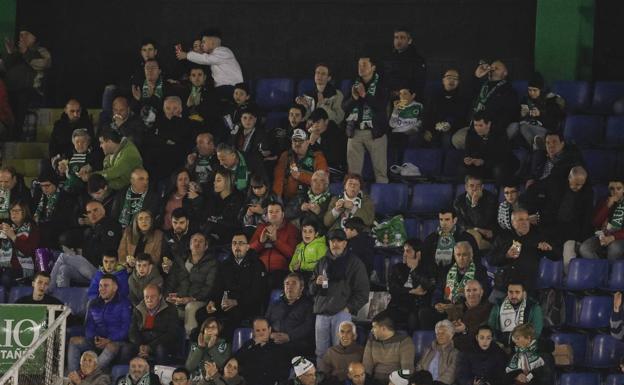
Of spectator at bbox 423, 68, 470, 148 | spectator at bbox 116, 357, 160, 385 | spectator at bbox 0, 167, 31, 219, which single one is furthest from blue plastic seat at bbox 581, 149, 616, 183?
spectator at bbox 0, 167, 31, 219

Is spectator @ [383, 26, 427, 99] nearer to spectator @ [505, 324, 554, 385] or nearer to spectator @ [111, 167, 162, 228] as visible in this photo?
spectator @ [111, 167, 162, 228]

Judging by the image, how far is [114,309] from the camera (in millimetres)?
14891

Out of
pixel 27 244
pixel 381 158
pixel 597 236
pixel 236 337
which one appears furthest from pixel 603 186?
pixel 27 244

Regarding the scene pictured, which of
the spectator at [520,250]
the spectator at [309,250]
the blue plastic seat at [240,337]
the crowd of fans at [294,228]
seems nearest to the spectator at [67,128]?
the crowd of fans at [294,228]

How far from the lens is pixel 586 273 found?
14680mm

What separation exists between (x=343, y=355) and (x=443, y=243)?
145cm

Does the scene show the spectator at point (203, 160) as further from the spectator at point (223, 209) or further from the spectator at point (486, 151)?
the spectator at point (486, 151)

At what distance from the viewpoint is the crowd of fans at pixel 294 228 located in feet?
46.0

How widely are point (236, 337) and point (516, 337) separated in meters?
2.55

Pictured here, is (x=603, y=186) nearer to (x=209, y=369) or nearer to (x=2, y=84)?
(x=209, y=369)

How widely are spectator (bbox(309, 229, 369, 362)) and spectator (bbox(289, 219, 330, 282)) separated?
30 cm

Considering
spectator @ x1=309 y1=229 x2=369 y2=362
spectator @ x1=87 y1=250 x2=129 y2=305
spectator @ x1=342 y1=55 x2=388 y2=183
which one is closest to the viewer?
spectator @ x1=309 y1=229 x2=369 y2=362

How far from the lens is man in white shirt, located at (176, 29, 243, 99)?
56.4ft

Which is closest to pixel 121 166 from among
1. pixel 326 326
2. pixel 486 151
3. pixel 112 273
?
pixel 112 273
